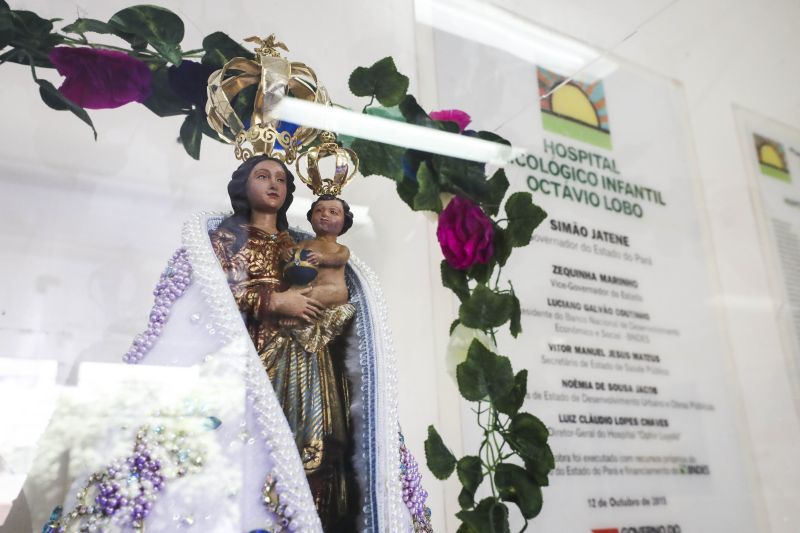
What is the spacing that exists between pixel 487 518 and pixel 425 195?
1.44 ft

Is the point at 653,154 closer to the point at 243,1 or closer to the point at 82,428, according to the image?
the point at 243,1

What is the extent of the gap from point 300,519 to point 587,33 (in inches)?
43.5

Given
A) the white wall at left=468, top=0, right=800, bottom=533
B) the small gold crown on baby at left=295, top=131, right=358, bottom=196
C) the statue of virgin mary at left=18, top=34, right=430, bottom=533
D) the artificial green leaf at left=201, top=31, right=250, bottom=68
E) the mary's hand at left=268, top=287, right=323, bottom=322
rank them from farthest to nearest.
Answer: the white wall at left=468, top=0, right=800, bottom=533
the artificial green leaf at left=201, top=31, right=250, bottom=68
the small gold crown on baby at left=295, top=131, right=358, bottom=196
the mary's hand at left=268, top=287, right=323, bottom=322
the statue of virgin mary at left=18, top=34, right=430, bottom=533

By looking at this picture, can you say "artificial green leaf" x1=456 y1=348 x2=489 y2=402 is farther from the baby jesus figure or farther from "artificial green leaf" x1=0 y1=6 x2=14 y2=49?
"artificial green leaf" x1=0 y1=6 x2=14 y2=49

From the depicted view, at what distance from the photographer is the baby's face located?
0.85m

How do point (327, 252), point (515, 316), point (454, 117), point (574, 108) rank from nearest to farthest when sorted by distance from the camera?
point (327, 252) < point (515, 316) < point (454, 117) < point (574, 108)

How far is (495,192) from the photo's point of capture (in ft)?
3.73

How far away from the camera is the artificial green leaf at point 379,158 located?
1.04 metres

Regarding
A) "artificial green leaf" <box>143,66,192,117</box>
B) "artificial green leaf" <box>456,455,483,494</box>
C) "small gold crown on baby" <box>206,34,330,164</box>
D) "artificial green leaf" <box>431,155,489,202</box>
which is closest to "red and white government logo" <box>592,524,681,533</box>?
"artificial green leaf" <box>456,455,483,494</box>

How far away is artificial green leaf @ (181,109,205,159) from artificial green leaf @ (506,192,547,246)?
0.43 m

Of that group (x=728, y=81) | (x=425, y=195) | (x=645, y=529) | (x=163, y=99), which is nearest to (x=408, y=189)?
(x=425, y=195)

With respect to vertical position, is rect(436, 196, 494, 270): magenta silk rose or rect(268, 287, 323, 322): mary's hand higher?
rect(436, 196, 494, 270): magenta silk rose

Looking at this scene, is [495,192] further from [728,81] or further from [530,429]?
[728,81]

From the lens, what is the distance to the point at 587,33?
4.76ft
